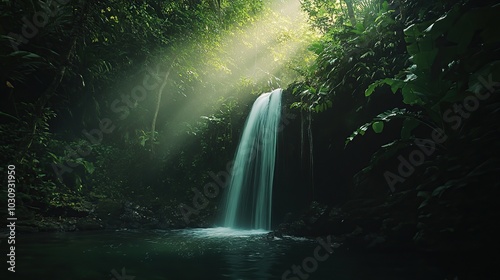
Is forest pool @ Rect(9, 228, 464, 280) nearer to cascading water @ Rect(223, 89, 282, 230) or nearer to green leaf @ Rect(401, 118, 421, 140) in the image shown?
green leaf @ Rect(401, 118, 421, 140)

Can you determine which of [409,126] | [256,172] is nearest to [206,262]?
[409,126]

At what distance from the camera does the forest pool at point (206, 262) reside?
402cm

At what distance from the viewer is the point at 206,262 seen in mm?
4883

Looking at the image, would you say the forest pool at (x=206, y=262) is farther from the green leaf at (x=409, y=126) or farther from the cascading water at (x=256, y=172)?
the cascading water at (x=256, y=172)

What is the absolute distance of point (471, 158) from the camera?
3775mm

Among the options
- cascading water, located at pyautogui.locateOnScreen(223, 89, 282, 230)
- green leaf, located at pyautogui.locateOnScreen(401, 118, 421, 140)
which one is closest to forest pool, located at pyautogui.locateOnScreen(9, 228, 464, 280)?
green leaf, located at pyautogui.locateOnScreen(401, 118, 421, 140)

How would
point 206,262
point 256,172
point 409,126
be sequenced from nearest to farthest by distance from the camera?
point 206,262, point 409,126, point 256,172

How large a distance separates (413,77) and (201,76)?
38.1ft

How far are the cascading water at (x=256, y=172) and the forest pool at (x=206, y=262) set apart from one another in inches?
140

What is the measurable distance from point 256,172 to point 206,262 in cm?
609

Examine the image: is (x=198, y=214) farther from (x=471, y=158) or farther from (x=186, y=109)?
(x=471, y=158)

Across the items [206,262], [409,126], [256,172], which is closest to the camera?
[206,262]

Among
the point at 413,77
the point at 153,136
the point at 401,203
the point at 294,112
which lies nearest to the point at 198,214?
the point at 153,136

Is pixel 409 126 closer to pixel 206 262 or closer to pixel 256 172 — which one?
pixel 206 262
